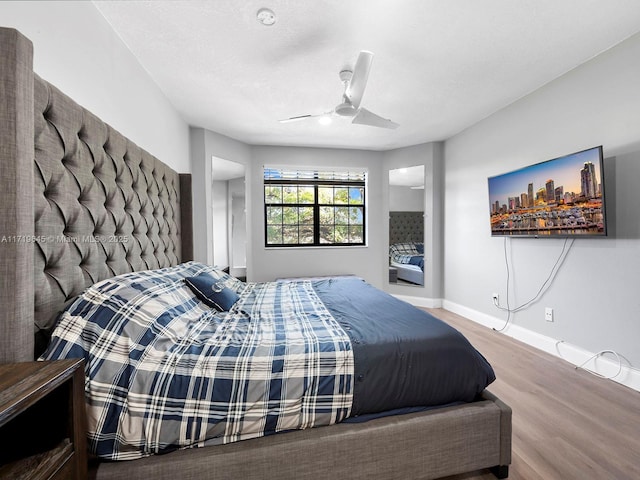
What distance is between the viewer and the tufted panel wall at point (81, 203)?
1.06 m

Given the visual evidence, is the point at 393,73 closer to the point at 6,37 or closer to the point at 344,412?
the point at 6,37

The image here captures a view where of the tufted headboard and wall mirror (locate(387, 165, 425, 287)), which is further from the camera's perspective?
wall mirror (locate(387, 165, 425, 287))

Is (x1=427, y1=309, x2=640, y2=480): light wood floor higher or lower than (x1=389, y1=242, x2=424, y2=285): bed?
lower

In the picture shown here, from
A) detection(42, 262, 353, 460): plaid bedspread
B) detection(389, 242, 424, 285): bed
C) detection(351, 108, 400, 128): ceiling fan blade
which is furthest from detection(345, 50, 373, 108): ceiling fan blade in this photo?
detection(389, 242, 424, 285): bed

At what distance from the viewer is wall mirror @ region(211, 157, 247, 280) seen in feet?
17.9

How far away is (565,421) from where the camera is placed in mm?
1701

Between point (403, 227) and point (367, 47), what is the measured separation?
327 cm

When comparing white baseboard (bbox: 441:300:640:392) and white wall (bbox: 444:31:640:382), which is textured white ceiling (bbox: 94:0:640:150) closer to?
white wall (bbox: 444:31:640:382)

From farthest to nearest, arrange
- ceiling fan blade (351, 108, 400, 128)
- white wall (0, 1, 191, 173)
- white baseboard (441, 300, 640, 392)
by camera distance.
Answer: ceiling fan blade (351, 108, 400, 128) → white baseboard (441, 300, 640, 392) → white wall (0, 1, 191, 173)

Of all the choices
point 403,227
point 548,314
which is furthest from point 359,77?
point 403,227

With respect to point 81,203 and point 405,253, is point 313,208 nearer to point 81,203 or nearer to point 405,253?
point 405,253

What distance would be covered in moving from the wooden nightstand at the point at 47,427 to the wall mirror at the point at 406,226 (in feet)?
14.3

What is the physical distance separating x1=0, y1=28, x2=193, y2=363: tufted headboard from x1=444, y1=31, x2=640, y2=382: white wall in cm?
342

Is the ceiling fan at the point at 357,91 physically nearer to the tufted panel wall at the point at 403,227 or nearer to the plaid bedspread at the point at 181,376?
the plaid bedspread at the point at 181,376
